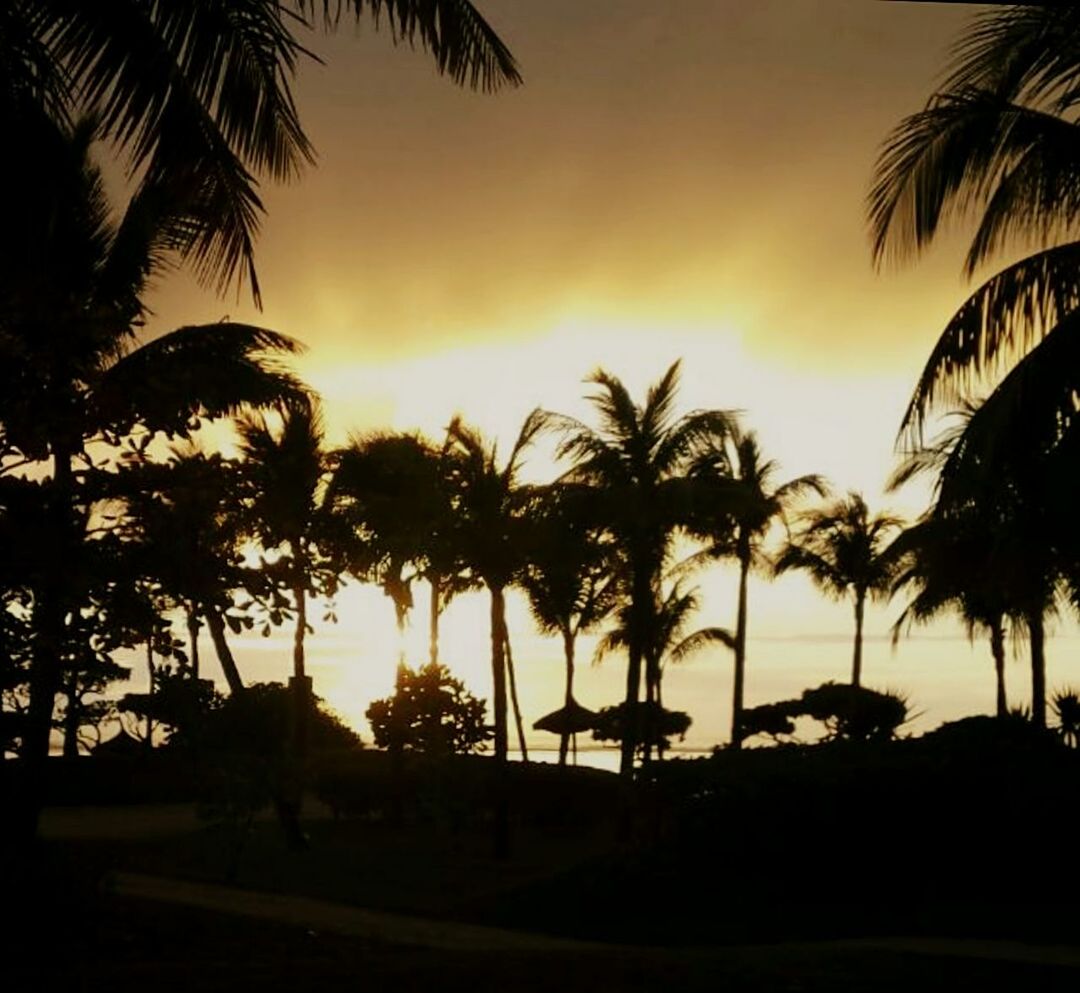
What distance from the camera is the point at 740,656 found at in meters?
45.9

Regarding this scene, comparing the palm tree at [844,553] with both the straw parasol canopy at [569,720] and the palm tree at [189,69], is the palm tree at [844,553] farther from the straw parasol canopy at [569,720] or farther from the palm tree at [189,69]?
the palm tree at [189,69]

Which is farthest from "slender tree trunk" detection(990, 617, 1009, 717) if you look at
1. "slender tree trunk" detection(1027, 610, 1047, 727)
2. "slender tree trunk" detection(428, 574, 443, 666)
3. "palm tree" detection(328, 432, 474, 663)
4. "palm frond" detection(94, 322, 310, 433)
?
"palm frond" detection(94, 322, 310, 433)

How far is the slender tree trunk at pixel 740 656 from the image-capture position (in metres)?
44.3

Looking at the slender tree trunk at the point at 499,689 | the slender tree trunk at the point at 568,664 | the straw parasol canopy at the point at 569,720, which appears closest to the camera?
the slender tree trunk at the point at 499,689

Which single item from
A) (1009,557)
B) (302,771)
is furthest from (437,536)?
(1009,557)

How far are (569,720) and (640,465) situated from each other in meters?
17.4

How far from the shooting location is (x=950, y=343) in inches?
543

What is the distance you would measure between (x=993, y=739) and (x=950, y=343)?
7212 millimetres

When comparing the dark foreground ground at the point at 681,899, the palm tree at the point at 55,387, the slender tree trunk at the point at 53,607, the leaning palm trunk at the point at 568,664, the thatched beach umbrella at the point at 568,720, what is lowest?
the dark foreground ground at the point at 681,899

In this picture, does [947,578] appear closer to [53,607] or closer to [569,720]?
[569,720]

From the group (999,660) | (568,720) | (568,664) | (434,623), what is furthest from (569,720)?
(999,660)

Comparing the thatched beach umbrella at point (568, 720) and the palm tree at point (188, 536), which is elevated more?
the thatched beach umbrella at point (568, 720)

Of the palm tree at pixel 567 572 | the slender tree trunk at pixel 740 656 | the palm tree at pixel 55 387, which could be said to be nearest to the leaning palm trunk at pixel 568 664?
the palm tree at pixel 567 572

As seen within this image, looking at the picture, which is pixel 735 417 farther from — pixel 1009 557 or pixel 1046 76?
pixel 1046 76
